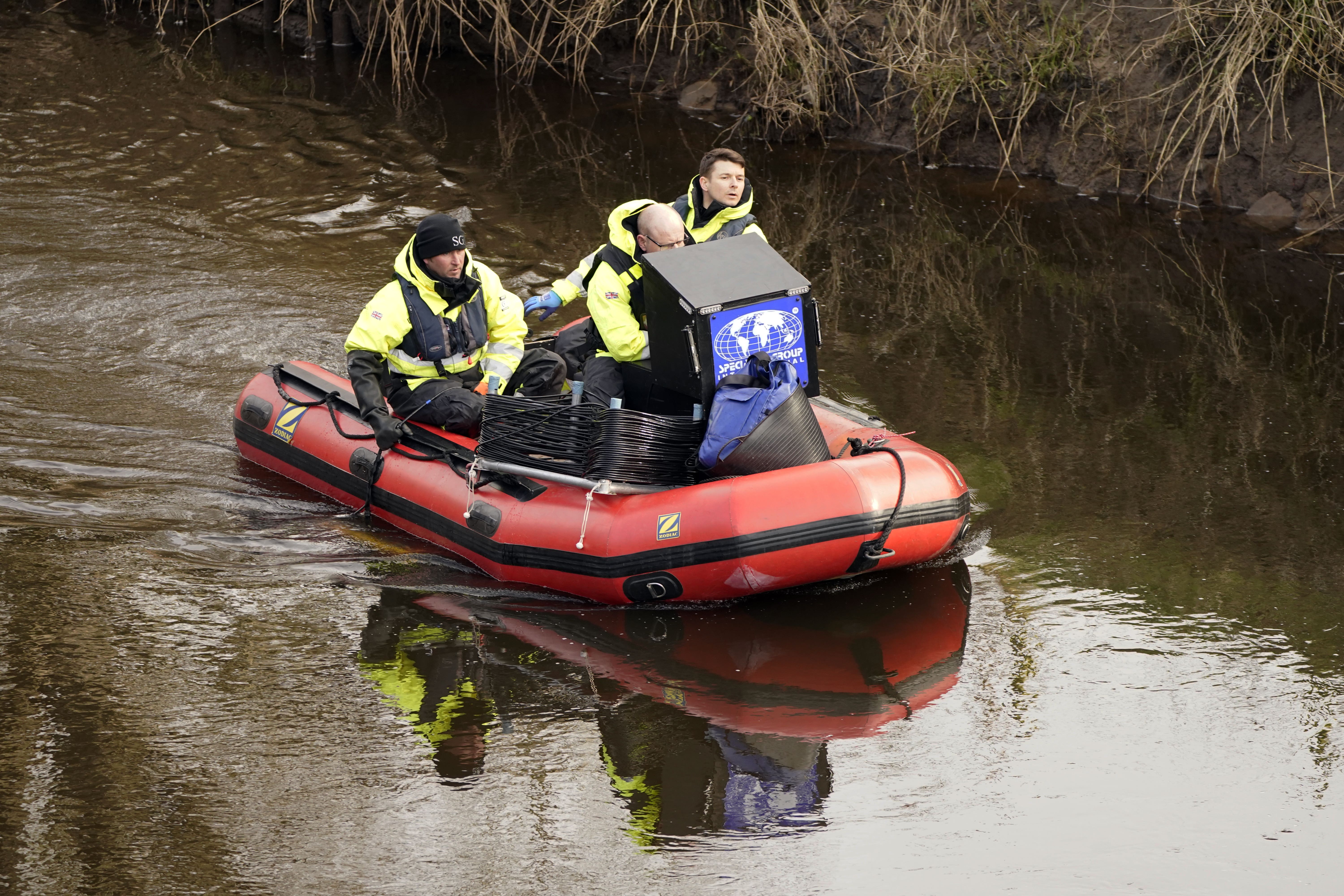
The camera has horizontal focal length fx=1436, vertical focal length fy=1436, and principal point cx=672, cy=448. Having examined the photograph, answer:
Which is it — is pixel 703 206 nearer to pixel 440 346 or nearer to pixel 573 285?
pixel 573 285

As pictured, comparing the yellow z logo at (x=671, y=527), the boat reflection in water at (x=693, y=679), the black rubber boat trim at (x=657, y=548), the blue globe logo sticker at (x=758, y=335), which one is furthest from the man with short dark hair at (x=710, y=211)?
the boat reflection in water at (x=693, y=679)

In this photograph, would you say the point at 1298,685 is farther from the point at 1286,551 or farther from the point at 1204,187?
the point at 1204,187

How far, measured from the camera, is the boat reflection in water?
429cm

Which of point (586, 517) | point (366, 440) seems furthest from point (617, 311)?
point (366, 440)

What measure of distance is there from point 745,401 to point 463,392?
4.19 feet

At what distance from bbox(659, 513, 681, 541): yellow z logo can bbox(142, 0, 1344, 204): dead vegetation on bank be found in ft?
17.7

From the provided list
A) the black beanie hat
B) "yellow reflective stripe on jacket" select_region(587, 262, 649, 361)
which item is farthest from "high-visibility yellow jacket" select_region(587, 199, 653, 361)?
the black beanie hat

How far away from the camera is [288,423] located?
243 inches

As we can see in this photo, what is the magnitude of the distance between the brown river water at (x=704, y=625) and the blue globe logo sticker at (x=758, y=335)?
932mm

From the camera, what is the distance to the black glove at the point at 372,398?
18.3 feet

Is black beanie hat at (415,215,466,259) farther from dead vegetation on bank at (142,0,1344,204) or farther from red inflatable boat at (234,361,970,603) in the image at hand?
dead vegetation on bank at (142,0,1344,204)

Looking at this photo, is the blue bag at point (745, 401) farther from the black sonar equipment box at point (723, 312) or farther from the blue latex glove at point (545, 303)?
the blue latex glove at point (545, 303)

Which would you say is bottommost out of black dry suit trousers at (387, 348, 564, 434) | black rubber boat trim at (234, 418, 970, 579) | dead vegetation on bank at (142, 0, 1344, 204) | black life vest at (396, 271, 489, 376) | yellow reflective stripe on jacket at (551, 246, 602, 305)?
black rubber boat trim at (234, 418, 970, 579)

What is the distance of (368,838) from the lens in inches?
156
